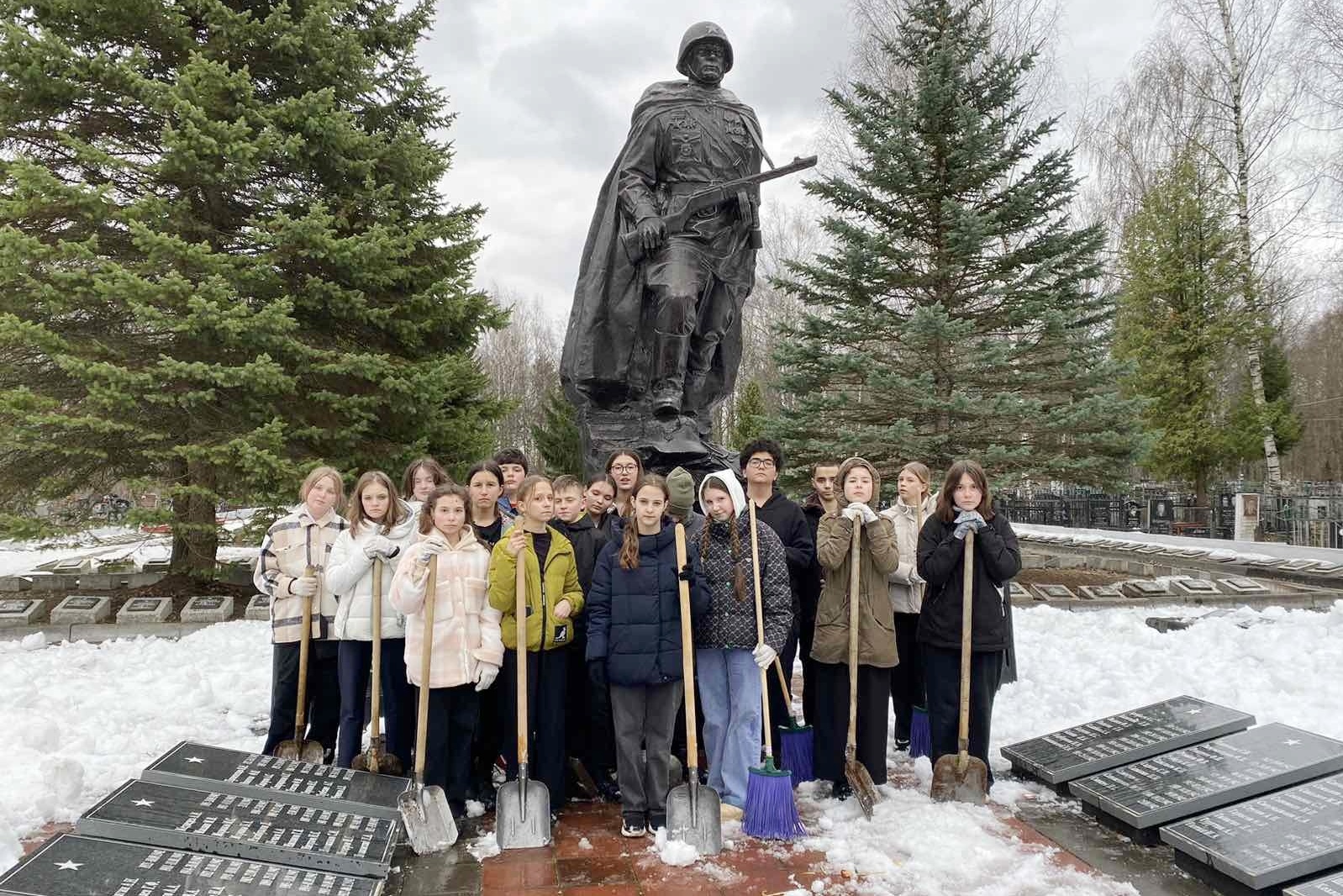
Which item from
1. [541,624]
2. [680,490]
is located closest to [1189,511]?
[680,490]

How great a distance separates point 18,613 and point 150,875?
285 inches

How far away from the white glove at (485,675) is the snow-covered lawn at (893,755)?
155 cm

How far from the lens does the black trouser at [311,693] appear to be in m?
4.55

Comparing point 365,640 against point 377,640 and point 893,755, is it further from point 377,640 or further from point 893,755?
point 893,755

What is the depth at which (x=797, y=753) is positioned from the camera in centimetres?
428

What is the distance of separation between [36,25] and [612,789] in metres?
11.1

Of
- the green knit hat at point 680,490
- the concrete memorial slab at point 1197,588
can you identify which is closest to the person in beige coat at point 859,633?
the green knit hat at point 680,490

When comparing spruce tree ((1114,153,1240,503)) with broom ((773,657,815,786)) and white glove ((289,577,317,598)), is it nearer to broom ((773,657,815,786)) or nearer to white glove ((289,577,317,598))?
broom ((773,657,815,786))

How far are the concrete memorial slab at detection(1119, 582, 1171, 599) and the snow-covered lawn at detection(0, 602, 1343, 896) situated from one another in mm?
427

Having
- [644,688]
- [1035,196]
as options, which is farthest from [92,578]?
[1035,196]

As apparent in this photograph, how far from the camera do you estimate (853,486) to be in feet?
14.0

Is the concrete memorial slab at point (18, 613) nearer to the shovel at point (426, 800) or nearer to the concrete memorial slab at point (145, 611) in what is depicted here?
the concrete memorial slab at point (145, 611)

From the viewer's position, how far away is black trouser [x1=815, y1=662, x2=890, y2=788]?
4254 mm

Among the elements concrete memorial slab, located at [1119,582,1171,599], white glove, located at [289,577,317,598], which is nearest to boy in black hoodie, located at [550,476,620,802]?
white glove, located at [289,577,317,598]
